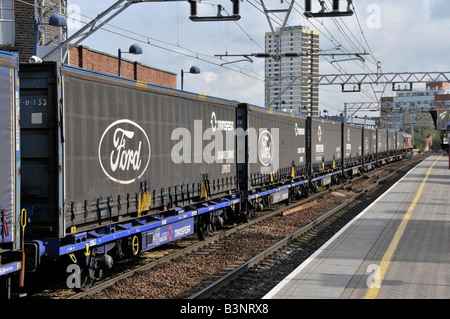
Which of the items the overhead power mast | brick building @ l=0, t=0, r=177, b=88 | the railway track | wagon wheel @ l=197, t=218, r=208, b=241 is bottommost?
the railway track

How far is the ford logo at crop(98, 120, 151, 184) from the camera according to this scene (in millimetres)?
9469

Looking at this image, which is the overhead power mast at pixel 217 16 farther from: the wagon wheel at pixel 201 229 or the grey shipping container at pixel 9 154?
the grey shipping container at pixel 9 154

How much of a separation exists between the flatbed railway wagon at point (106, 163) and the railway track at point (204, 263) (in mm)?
477

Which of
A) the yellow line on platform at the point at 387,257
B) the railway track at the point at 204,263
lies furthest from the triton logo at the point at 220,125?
the yellow line on platform at the point at 387,257

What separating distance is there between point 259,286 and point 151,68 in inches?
1138

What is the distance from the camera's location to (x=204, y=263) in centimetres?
1210

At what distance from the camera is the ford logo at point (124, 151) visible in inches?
373

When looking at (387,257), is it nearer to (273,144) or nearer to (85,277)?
(85,277)

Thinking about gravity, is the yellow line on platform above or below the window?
below

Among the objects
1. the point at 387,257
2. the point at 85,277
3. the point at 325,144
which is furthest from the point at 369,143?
the point at 85,277

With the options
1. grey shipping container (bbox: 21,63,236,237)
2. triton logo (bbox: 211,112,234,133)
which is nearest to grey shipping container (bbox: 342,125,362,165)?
triton logo (bbox: 211,112,234,133)

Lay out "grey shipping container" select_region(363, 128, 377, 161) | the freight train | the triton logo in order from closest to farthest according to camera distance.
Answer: the freight train
the triton logo
"grey shipping container" select_region(363, 128, 377, 161)

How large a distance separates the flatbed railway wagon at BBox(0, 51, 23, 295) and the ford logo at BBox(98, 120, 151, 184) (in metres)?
1.93

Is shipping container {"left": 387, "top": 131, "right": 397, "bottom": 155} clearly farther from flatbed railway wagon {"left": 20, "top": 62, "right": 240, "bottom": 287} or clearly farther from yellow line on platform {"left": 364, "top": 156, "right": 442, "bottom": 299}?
flatbed railway wagon {"left": 20, "top": 62, "right": 240, "bottom": 287}
